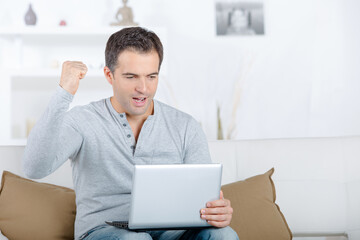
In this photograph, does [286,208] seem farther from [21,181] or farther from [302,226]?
[21,181]

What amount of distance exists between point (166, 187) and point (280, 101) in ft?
9.60

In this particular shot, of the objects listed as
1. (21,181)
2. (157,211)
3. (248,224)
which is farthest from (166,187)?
(21,181)

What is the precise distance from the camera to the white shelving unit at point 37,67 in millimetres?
3803

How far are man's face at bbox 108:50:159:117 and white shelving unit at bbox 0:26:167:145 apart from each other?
2101 millimetres

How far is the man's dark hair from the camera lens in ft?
5.70

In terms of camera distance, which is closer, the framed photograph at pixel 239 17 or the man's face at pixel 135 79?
the man's face at pixel 135 79

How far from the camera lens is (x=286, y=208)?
210 centimetres

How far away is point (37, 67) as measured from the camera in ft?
12.8

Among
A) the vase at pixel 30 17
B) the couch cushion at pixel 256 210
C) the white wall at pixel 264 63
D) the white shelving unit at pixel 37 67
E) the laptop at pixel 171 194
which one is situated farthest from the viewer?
the white wall at pixel 264 63

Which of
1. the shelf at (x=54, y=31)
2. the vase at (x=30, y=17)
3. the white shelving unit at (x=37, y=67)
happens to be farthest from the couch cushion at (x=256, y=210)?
the vase at (x=30, y=17)

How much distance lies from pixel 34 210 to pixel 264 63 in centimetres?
274

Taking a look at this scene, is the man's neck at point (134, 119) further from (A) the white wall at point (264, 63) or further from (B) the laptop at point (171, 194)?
(A) the white wall at point (264, 63)

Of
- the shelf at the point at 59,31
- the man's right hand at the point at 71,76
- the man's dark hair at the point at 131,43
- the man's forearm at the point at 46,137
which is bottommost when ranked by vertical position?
the man's forearm at the point at 46,137

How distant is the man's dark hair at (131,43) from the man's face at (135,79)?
2cm
